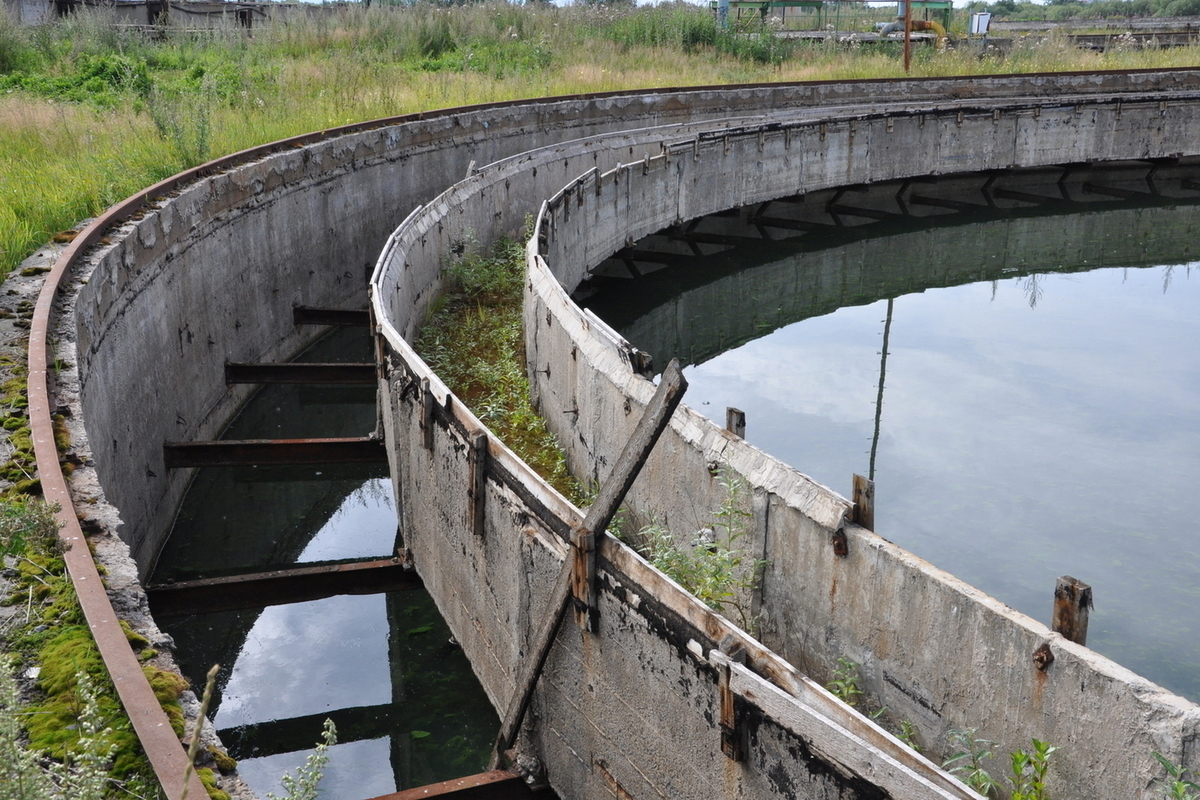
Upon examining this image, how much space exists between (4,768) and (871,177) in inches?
767

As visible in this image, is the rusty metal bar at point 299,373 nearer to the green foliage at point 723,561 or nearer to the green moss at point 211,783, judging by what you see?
the green foliage at point 723,561

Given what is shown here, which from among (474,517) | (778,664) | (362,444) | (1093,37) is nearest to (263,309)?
(362,444)

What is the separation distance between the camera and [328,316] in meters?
12.3

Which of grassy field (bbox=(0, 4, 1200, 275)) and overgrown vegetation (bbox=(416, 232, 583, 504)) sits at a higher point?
grassy field (bbox=(0, 4, 1200, 275))

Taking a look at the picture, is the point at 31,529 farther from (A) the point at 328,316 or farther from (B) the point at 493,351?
(A) the point at 328,316

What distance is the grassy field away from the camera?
11.3 meters

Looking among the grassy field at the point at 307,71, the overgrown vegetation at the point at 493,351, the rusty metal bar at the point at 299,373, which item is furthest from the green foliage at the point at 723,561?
the grassy field at the point at 307,71

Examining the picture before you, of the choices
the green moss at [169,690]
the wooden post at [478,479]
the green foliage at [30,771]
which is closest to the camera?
the green foliage at [30,771]

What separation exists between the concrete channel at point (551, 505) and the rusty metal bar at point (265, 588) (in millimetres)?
419

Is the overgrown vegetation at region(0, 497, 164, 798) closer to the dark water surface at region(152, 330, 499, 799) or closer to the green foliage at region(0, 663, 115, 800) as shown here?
the green foliage at region(0, 663, 115, 800)

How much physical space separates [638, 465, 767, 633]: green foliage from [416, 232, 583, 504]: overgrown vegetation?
5.47 ft

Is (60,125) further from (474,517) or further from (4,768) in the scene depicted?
(4,768)

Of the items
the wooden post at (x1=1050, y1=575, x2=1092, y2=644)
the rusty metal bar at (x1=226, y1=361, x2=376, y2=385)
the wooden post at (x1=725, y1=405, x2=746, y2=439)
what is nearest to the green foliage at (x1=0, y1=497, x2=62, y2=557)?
the wooden post at (x1=725, y1=405, x2=746, y2=439)

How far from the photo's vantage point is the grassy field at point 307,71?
447 inches
